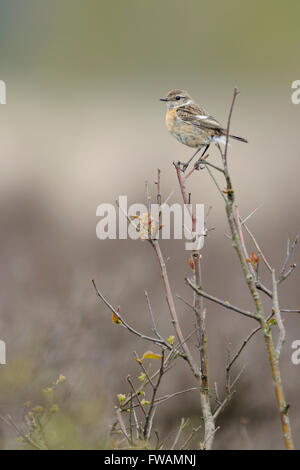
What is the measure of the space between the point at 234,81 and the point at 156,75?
2.54 metres

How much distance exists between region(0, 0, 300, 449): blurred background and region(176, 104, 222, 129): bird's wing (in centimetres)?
148

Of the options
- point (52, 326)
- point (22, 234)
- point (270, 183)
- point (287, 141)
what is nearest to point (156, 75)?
point (287, 141)

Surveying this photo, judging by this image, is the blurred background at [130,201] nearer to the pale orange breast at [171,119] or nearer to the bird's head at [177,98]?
the pale orange breast at [171,119]

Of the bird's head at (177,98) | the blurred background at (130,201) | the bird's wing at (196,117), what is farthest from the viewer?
the bird's head at (177,98)

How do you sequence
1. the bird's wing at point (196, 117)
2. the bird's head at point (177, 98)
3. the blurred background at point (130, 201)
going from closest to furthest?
the blurred background at point (130, 201), the bird's wing at point (196, 117), the bird's head at point (177, 98)

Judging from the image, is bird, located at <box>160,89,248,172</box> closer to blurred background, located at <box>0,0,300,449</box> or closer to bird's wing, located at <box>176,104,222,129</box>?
bird's wing, located at <box>176,104,222,129</box>

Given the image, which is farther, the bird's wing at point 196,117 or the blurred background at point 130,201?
the bird's wing at point 196,117

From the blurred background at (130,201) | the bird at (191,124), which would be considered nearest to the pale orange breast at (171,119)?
the bird at (191,124)

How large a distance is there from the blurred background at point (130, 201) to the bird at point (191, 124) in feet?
4.45

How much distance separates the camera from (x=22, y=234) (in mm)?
6629

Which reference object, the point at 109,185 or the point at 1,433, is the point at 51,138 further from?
the point at 1,433

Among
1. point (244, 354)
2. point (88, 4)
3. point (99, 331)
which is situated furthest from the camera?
point (88, 4)

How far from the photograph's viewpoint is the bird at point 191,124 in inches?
143

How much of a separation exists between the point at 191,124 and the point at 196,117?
13 centimetres
